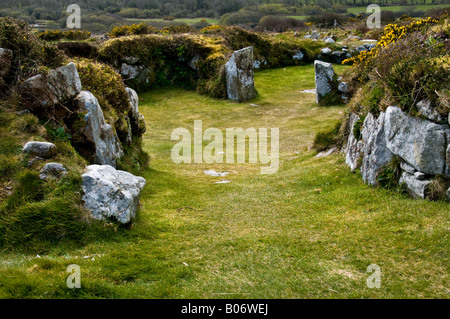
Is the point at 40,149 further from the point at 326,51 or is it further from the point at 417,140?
the point at 326,51

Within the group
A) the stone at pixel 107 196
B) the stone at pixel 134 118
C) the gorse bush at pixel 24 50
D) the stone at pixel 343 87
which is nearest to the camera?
the stone at pixel 107 196

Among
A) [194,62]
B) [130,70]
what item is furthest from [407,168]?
[130,70]

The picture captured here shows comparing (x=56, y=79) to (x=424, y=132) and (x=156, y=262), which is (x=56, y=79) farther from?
(x=424, y=132)

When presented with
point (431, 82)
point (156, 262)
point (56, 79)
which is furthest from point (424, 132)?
point (56, 79)

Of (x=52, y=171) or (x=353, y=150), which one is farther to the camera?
(x=353, y=150)

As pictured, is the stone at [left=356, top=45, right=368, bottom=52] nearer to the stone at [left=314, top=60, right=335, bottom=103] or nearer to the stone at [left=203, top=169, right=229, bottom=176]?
the stone at [left=314, top=60, right=335, bottom=103]

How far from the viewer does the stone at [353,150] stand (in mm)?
9094

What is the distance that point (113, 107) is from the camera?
1146 cm

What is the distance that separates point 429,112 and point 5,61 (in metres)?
9.19

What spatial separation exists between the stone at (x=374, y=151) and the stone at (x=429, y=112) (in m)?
0.95

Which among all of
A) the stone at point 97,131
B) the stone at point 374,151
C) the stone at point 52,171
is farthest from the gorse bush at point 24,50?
the stone at point 374,151

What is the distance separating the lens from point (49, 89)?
28.0 ft

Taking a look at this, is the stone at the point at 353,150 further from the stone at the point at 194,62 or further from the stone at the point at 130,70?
the stone at the point at 130,70
